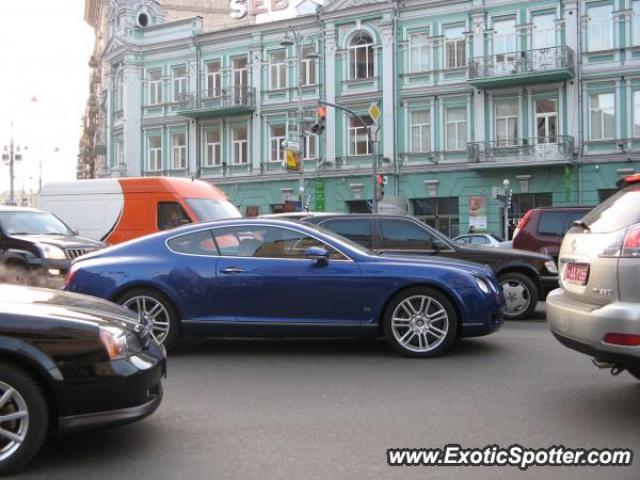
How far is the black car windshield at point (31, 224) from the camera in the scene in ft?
40.8

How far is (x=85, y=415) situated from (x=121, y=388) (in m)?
0.25

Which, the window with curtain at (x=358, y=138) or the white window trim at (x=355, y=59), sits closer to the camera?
the white window trim at (x=355, y=59)

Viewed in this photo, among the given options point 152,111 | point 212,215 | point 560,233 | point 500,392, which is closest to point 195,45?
point 152,111

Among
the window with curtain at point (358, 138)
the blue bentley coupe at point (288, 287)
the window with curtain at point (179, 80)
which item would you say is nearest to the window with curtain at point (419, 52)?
the window with curtain at point (358, 138)

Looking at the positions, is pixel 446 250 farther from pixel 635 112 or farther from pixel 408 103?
pixel 408 103

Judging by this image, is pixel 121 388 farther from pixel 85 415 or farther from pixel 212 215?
pixel 212 215

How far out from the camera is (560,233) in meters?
11.7

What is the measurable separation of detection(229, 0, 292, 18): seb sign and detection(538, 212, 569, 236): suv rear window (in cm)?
2795

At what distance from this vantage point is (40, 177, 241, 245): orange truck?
14570 millimetres

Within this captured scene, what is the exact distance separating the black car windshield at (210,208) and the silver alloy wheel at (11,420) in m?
10.4

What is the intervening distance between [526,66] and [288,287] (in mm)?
→ 25315

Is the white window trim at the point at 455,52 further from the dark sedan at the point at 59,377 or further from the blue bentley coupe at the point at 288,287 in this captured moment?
the dark sedan at the point at 59,377

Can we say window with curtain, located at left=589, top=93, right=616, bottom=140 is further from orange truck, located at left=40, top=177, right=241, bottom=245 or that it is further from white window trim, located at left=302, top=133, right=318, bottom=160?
orange truck, located at left=40, top=177, right=241, bottom=245

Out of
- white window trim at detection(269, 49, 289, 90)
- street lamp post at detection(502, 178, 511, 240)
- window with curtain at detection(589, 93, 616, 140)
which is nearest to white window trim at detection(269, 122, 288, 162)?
white window trim at detection(269, 49, 289, 90)
